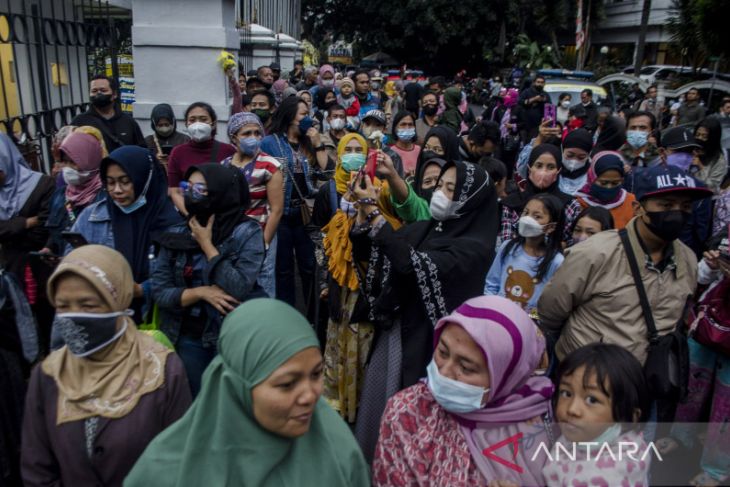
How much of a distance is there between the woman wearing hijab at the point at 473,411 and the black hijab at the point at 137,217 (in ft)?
6.16

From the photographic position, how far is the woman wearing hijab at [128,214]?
10.8 feet

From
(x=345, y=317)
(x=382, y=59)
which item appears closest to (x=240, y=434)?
(x=345, y=317)

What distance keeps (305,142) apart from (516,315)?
149 inches

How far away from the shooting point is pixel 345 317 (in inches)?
146

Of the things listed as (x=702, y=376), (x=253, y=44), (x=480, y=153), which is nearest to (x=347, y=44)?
(x=253, y=44)

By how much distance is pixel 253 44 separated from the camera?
560 inches

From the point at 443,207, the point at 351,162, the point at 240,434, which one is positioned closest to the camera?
the point at 240,434

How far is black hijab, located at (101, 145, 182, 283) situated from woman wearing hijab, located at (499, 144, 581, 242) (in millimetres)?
2447

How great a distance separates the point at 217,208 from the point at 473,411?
1.64 m

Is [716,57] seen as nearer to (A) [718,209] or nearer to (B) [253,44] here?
(B) [253,44]

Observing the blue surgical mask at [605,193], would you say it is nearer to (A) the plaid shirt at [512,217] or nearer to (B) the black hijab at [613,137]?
(A) the plaid shirt at [512,217]

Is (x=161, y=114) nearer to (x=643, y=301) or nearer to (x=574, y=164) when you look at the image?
(x=574, y=164)

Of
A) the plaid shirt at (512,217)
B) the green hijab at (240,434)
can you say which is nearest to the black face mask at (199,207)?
the green hijab at (240,434)

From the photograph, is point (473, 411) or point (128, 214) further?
point (128, 214)
